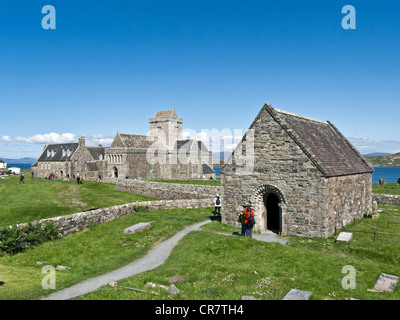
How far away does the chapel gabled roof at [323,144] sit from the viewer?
749 inches

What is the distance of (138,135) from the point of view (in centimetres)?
7425

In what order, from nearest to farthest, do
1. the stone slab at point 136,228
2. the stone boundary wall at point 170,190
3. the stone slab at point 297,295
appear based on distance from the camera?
the stone slab at point 297,295 → the stone slab at point 136,228 → the stone boundary wall at point 170,190

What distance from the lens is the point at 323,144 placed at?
2219 cm

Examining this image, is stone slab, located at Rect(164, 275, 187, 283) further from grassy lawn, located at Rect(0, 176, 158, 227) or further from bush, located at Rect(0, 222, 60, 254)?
grassy lawn, located at Rect(0, 176, 158, 227)

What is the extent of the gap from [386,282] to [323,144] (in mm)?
12475

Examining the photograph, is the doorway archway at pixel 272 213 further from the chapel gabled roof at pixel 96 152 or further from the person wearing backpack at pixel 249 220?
the chapel gabled roof at pixel 96 152

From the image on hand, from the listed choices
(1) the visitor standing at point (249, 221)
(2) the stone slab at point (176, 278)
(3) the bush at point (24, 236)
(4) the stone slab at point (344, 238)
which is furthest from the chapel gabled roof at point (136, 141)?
(2) the stone slab at point (176, 278)

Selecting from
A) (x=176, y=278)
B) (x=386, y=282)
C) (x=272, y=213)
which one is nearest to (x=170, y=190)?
(x=272, y=213)

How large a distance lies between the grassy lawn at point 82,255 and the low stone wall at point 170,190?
12.9m

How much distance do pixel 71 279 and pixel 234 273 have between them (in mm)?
6433
